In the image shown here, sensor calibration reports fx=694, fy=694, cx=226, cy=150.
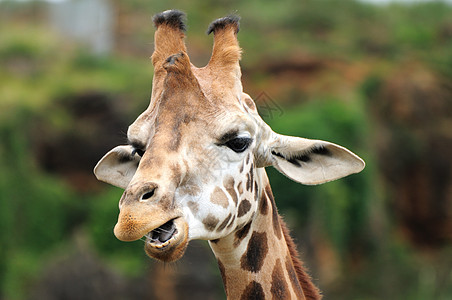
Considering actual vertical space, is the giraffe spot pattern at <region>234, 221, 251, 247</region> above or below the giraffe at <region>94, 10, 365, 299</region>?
below

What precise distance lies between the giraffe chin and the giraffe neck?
56cm

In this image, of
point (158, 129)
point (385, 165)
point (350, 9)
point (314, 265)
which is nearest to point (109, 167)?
point (158, 129)

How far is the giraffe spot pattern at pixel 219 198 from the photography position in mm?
3689

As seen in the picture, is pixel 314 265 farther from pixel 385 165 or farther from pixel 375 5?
pixel 375 5

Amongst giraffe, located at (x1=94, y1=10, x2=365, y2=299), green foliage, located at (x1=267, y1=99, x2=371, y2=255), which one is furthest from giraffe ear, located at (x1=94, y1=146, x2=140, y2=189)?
green foliage, located at (x1=267, y1=99, x2=371, y2=255)

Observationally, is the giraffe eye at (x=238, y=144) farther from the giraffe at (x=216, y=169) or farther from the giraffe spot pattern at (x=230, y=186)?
the giraffe spot pattern at (x=230, y=186)

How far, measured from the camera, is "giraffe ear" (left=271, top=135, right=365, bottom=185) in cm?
423

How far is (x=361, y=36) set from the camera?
27.4m

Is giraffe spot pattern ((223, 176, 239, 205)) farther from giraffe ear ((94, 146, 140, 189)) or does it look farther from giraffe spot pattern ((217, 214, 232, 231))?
giraffe ear ((94, 146, 140, 189))

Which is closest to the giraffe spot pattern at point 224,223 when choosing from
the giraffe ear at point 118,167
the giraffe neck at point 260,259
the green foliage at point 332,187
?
the giraffe neck at point 260,259

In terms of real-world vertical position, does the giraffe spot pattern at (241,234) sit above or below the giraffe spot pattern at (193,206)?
below

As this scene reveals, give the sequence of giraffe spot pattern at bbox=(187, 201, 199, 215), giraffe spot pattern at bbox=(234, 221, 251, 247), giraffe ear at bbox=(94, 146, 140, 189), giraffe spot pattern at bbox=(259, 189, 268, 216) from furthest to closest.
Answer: giraffe ear at bbox=(94, 146, 140, 189)
giraffe spot pattern at bbox=(259, 189, 268, 216)
giraffe spot pattern at bbox=(234, 221, 251, 247)
giraffe spot pattern at bbox=(187, 201, 199, 215)

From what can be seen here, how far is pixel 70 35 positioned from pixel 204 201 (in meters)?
25.7

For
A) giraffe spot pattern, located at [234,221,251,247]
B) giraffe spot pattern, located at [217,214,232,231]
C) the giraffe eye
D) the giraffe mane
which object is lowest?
the giraffe mane
